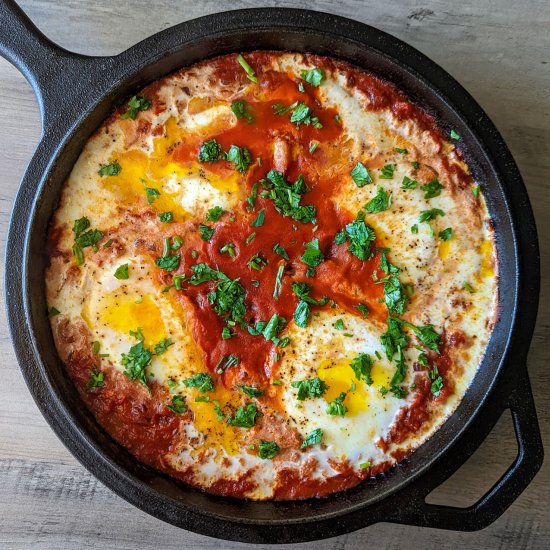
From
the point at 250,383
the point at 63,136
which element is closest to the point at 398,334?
the point at 250,383

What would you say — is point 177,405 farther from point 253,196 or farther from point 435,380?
point 435,380

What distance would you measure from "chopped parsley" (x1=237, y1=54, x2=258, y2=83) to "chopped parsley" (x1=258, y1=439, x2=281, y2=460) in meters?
1.70

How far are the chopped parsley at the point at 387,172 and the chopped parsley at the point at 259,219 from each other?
0.58 meters

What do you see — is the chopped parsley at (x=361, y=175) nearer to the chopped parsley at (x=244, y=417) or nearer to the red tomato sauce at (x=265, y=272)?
the red tomato sauce at (x=265, y=272)

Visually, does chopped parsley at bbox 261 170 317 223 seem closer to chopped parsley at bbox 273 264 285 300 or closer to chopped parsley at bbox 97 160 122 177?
chopped parsley at bbox 273 264 285 300

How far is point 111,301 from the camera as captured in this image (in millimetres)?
2787

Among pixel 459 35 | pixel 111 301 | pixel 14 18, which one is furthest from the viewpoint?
pixel 459 35

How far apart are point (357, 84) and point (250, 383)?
1.50 meters

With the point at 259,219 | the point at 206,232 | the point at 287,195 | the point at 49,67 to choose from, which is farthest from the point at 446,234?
the point at 49,67

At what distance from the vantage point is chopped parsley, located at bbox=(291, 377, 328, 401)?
2816 millimetres

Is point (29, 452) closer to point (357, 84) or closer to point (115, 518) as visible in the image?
point (115, 518)

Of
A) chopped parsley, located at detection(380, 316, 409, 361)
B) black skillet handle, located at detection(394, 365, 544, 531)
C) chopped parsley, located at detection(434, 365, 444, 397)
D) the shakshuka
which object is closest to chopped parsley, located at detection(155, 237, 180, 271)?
the shakshuka

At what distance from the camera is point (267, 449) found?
2.83 m

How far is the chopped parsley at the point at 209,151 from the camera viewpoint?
2.77 meters
